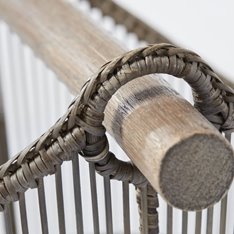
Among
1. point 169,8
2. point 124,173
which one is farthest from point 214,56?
point 124,173

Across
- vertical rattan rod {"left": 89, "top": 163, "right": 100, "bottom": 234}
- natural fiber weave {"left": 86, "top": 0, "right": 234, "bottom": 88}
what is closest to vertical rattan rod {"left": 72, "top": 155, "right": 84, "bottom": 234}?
vertical rattan rod {"left": 89, "top": 163, "right": 100, "bottom": 234}

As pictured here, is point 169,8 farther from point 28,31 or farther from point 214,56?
point 28,31

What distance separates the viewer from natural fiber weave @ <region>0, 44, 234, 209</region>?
333 millimetres

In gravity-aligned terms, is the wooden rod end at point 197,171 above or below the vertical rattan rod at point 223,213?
above

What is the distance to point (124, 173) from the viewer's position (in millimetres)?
374

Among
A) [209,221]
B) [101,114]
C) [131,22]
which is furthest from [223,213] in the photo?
[131,22]

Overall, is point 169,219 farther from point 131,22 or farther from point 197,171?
point 131,22

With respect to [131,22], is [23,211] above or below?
below

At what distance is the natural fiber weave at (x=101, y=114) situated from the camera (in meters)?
0.33

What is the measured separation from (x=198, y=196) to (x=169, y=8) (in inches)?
29.5

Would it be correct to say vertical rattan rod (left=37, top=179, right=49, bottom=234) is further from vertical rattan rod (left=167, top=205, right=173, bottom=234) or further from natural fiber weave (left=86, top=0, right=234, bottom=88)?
natural fiber weave (left=86, top=0, right=234, bottom=88)

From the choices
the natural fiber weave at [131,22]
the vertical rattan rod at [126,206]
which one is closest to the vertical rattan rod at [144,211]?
the vertical rattan rod at [126,206]

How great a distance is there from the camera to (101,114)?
13.5 inches

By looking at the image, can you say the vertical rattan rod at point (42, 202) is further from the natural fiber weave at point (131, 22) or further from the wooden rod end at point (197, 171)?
the natural fiber weave at point (131, 22)
